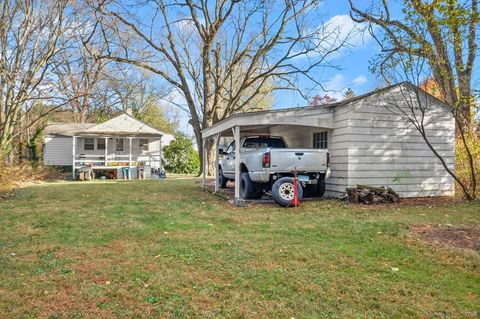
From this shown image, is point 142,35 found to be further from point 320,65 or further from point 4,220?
point 4,220

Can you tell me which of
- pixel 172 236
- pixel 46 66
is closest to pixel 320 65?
pixel 46 66

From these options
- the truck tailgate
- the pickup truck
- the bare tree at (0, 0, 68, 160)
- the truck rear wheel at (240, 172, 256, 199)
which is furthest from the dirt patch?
the bare tree at (0, 0, 68, 160)

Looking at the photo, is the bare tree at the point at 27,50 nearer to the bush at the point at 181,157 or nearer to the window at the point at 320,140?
the bush at the point at 181,157

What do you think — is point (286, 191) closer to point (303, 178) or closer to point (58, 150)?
point (303, 178)

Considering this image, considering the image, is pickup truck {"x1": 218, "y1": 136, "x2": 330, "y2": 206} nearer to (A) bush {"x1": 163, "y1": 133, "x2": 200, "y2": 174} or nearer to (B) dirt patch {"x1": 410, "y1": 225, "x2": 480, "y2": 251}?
(B) dirt patch {"x1": 410, "y1": 225, "x2": 480, "y2": 251}

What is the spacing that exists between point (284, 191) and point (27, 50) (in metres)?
18.3

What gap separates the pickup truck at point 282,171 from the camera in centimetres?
1005

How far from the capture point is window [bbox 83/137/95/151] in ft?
92.3

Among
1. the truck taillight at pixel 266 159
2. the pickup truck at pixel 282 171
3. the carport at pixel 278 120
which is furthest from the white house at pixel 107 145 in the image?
the truck taillight at pixel 266 159

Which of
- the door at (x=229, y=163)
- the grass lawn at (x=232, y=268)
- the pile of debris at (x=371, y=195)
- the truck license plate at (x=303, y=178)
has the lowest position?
the grass lawn at (x=232, y=268)

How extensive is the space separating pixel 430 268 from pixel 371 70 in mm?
7279

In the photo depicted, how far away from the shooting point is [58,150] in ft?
98.5

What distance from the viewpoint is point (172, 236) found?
20.5ft

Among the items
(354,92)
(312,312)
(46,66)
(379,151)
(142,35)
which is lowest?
(312,312)
